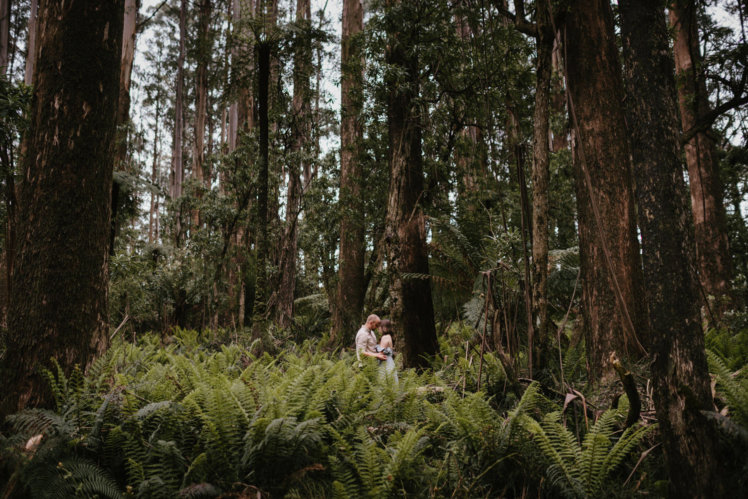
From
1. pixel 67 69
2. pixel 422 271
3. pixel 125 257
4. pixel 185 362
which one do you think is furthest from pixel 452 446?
pixel 125 257

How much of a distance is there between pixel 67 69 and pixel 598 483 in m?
5.47

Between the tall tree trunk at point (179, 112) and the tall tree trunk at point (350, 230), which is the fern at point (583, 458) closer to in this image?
the tall tree trunk at point (350, 230)

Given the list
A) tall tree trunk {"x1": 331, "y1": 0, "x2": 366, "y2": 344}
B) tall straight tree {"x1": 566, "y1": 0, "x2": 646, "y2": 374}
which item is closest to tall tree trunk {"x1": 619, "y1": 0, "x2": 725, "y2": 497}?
tall straight tree {"x1": 566, "y1": 0, "x2": 646, "y2": 374}

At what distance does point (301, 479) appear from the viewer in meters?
3.42

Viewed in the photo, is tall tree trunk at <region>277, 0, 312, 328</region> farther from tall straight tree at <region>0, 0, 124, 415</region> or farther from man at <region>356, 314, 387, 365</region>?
tall straight tree at <region>0, 0, 124, 415</region>

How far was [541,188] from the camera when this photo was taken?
5.08 meters

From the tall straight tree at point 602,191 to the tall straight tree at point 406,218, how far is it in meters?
2.35

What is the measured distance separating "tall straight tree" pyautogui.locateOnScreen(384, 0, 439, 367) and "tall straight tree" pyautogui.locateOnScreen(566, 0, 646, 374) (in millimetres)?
2350

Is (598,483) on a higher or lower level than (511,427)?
lower

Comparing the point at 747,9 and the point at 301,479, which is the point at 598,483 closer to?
the point at 301,479

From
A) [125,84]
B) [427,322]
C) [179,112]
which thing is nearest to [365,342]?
[427,322]

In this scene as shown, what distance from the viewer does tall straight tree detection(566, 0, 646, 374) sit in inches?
197

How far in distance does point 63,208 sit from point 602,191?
538cm

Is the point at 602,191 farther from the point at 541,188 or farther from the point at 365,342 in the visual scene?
the point at 365,342
